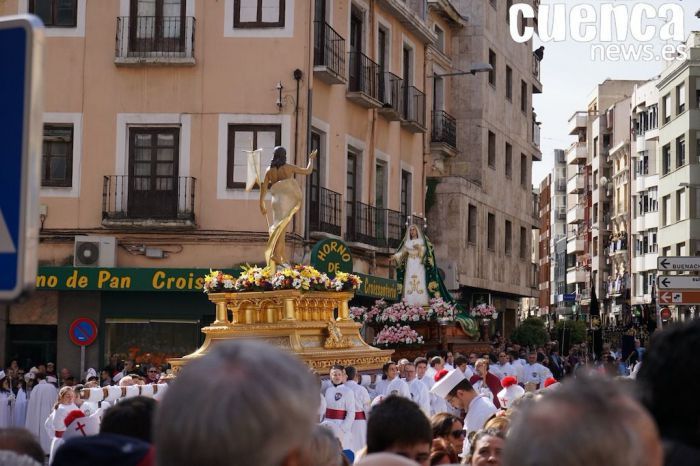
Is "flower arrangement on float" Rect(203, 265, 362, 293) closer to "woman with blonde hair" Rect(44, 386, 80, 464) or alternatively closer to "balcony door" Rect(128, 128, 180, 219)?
"woman with blonde hair" Rect(44, 386, 80, 464)

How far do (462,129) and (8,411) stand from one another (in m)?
21.3

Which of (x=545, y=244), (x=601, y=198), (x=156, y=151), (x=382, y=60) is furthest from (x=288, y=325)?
(x=545, y=244)

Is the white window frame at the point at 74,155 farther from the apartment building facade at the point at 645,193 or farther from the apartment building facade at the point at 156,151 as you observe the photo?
the apartment building facade at the point at 645,193

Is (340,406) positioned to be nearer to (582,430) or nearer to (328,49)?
(328,49)

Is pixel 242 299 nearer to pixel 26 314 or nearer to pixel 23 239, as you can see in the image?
pixel 26 314

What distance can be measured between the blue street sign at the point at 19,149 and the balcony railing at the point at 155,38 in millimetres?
22948

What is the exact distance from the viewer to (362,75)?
98.5 feet

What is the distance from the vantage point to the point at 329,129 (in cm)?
2827

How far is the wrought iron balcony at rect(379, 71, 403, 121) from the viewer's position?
31219 mm

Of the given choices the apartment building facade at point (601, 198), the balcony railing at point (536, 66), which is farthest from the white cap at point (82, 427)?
the apartment building facade at point (601, 198)

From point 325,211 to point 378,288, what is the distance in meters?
2.62

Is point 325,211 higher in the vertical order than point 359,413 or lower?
higher

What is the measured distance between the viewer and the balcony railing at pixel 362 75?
29.7 meters

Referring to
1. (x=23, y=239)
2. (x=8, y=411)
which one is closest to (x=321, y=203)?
(x=8, y=411)
